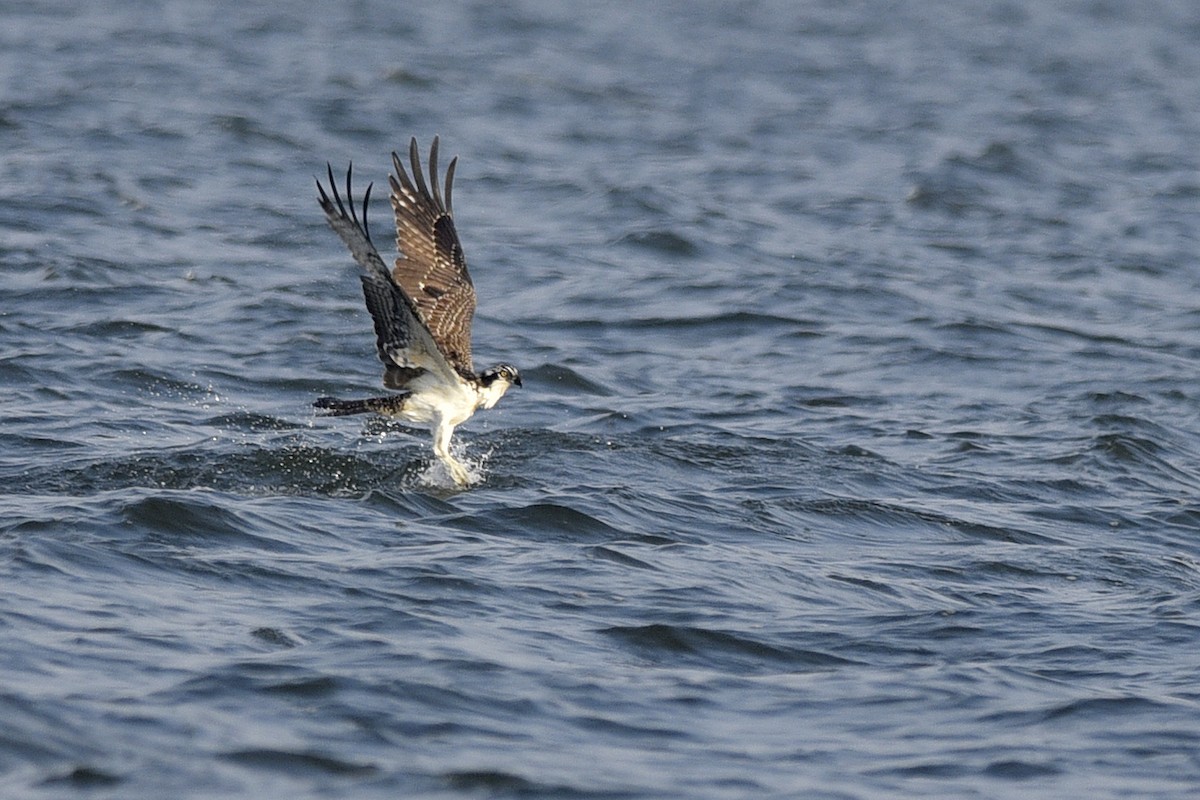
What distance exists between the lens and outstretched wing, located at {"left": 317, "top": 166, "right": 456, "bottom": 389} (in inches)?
297

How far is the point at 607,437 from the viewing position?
10367mm

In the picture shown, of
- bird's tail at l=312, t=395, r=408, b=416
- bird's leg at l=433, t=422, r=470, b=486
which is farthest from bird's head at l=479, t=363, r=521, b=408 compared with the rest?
bird's tail at l=312, t=395, r=408, b=416

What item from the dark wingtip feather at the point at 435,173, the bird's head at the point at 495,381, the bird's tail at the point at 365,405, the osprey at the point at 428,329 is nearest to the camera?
the osprey at the point at 428,329

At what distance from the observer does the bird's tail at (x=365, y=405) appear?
8891 mm

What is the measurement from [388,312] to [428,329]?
193 mm

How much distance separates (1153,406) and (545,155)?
798cm

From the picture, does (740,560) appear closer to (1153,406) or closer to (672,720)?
(672,720)

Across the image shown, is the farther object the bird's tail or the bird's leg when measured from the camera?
the bird's leg

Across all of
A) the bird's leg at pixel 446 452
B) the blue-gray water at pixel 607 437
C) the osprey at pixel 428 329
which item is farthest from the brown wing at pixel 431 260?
the blue-gray water at pixel 607 437

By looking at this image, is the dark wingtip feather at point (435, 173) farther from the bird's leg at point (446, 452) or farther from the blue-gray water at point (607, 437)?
the blue-gray water at point (607, 437)

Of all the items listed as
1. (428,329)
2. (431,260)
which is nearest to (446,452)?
(431,260)

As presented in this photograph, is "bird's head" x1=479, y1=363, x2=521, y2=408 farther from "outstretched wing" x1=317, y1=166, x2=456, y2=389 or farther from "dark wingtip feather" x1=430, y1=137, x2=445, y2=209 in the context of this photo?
"dark wingtip feather" x1=430, y1=137, x2=445, y2=209

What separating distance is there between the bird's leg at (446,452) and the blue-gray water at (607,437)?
220 millimetres

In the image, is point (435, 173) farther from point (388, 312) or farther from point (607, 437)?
point (607, 437)
